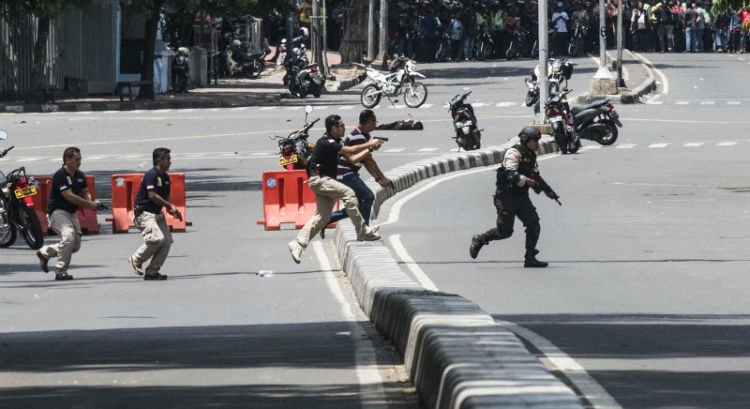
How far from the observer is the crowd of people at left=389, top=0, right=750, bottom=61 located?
240ft

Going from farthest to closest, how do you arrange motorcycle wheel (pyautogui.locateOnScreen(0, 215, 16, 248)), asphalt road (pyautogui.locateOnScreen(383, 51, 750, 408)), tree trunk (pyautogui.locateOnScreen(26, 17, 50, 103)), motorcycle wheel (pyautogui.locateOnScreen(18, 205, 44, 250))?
1. tree trunk (pyautogui.locateOnScreen(26, 17, 50, 103))
2. motorcycle wheel (pyautogui.locateOnScreen(0, 215, 16, 248))
3. motorcycle wheel (pyautogui.locateOnScreen(18, 205, 44, 250))
4. asphalt road (pyautogui.locateOnScreen(383, 51, 750, 408))

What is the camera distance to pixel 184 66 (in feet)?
181

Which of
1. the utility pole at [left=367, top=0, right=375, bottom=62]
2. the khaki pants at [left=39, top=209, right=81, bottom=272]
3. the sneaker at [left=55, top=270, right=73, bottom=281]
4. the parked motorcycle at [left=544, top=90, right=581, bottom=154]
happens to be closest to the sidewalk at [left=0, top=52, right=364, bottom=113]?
the utility pole at [left=367, top=0, right=375, bottom=62]

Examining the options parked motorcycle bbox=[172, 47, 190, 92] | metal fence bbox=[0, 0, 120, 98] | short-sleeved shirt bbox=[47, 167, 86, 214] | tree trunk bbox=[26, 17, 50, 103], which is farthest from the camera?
parked motorcycle bbox=[172, 47, 190, 92]

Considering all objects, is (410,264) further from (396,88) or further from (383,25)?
(383,25)

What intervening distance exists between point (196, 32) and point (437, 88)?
13.3 meters

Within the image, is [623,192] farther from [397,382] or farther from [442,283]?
[397,382]

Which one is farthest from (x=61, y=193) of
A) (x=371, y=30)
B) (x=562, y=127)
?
(x=371, y=30)

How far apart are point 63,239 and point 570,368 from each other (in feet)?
27.0

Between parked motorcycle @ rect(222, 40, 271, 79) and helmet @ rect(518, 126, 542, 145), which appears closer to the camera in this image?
helmet @ rect(518, 126, 542, 145)

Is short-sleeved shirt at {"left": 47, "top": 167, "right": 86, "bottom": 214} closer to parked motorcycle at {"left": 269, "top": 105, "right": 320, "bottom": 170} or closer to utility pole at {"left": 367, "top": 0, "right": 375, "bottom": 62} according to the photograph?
parked motorcycle at {"left": 269, "top": 105, "right": 320, "bottom": 170}

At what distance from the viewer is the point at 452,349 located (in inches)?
368

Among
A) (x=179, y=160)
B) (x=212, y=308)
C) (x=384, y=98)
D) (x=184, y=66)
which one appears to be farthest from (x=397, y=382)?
(x=184, y=66)

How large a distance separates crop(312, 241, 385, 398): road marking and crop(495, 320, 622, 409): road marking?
1.04 m
